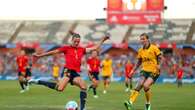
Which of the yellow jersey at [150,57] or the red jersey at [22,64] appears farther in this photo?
the red jersey at [22,64]

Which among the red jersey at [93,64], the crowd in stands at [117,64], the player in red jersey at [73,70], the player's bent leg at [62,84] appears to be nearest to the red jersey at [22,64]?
the red jersey at [93,64]

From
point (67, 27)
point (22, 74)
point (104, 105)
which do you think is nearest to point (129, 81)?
point (22, 74)

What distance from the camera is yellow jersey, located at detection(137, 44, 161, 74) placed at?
19.8 meters

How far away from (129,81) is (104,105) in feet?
47.1

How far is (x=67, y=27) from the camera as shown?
67250mm

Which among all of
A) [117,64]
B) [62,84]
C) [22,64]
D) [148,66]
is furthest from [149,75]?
[117,64]

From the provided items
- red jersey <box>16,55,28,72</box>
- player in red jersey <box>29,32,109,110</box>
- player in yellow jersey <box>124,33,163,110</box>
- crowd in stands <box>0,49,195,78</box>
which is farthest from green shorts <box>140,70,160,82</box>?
crowd in stands <box>0,49,195,78</box>

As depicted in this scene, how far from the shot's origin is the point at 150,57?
1986 centimetres

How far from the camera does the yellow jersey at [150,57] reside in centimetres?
1978

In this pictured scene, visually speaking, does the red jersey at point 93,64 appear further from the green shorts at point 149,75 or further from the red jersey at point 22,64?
the green shorts at point 149,75

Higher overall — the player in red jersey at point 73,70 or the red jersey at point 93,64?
the player in red jersey at point 73,70

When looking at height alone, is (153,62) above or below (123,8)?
above

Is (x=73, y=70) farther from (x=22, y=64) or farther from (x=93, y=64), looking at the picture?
(x=22, y=64)

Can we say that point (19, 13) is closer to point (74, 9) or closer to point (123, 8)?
point (74, 9)
